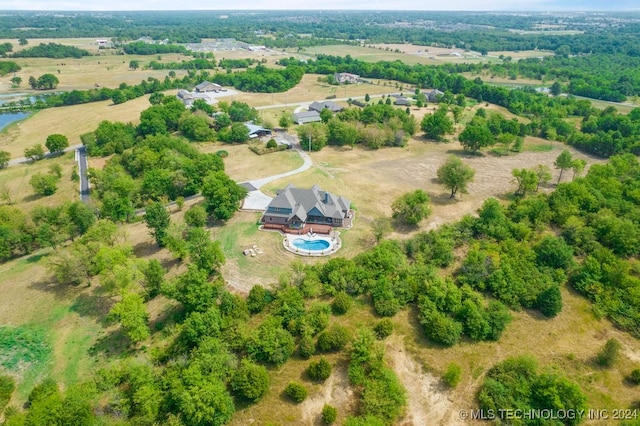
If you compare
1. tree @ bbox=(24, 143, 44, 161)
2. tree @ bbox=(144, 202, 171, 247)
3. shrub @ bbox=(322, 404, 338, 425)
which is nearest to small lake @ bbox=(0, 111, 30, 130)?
tree @ bbox=(24, 143, 44, 161)

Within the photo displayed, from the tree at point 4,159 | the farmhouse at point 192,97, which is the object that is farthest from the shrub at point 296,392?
the farmhouse at point 192,97

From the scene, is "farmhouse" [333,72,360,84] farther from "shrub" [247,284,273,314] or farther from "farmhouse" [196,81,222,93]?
"shrub" [247,284,273,314]

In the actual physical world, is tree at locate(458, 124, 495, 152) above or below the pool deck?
above

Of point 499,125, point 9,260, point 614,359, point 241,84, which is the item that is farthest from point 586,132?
point 9,260

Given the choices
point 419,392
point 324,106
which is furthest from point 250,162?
point 419,392

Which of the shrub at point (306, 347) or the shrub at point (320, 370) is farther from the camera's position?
the shrub at point (306, 347)

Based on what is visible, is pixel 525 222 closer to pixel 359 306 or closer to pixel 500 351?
pixel 500 351

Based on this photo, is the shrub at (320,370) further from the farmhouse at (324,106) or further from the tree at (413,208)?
the farmhouse at (324,106)

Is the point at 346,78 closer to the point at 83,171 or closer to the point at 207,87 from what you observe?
the point at 207,87
